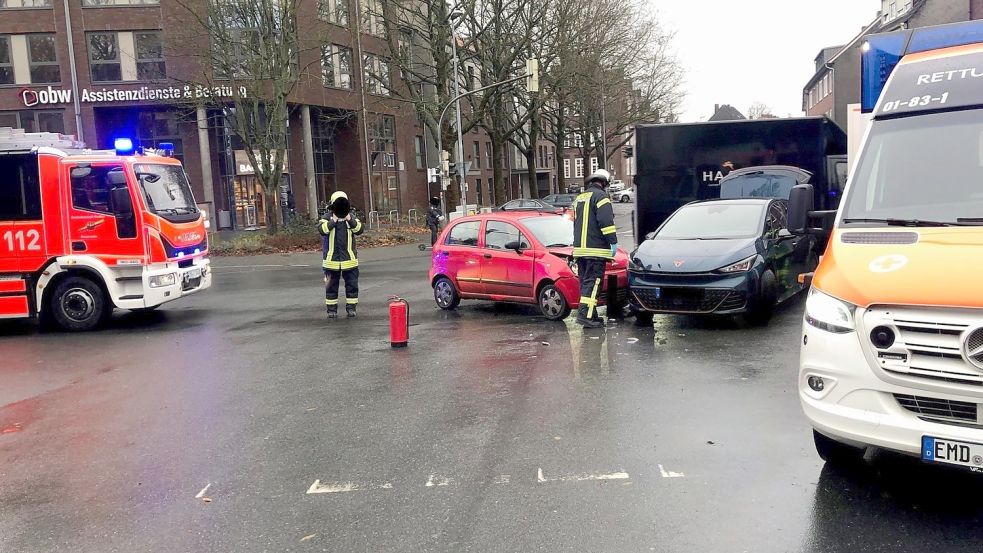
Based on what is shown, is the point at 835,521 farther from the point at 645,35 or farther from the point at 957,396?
the point at 645,35

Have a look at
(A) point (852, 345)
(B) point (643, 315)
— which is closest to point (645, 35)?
(B) point (643, 315)

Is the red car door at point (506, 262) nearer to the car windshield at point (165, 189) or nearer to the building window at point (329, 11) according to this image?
the car windshield at point (165, 189)

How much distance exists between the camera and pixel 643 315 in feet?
33.3

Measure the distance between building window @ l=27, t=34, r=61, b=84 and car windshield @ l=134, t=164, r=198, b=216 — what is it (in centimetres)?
2811

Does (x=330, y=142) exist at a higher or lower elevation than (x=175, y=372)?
higher

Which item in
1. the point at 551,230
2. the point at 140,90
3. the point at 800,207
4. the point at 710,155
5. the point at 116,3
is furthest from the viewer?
the point at 116,3

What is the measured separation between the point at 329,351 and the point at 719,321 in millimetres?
4888

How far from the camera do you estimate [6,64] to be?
35719mm

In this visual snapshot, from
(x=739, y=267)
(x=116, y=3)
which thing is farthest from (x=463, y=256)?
(x=116, y=3)

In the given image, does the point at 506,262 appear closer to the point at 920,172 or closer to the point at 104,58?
the point at 920,172

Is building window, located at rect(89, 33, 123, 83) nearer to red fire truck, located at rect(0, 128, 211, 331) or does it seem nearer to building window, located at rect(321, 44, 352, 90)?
building window, located at rect(321, 44, 352, 90)

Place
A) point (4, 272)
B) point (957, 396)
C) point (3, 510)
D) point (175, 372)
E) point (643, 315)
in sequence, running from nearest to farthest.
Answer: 1. point (957, 396)
2. point (3, 510)
3. point (175, 372)
4. point (643, 315)
5. point (4, 272)

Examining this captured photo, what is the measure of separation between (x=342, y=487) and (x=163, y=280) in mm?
8278

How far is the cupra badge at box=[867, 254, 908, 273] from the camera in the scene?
13.1 feet
